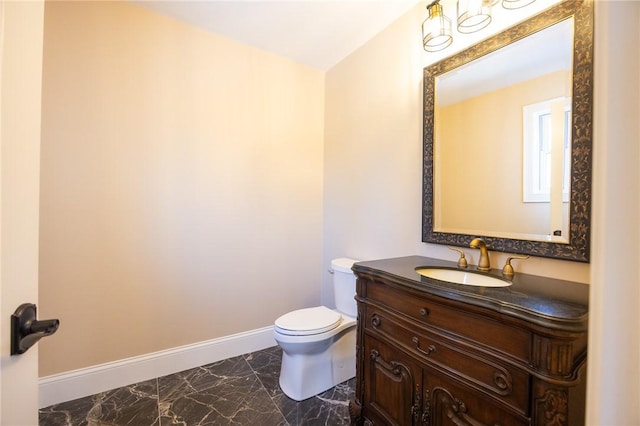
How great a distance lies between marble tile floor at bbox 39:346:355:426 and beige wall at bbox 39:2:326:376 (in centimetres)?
25

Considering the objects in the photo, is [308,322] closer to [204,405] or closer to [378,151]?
[204,405]

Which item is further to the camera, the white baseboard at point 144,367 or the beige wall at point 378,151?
the beige wall at point 378,151

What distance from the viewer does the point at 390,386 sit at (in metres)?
1.30

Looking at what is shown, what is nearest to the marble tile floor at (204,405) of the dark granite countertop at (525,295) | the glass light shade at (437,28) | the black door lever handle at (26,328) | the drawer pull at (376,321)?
the drawer pull at (376,321)

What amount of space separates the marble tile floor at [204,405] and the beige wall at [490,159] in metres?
1.34

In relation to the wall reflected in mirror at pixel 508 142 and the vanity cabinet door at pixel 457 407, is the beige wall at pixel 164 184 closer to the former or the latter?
the wall reflected in mirror at pixel 508 142

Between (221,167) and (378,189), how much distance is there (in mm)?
1262

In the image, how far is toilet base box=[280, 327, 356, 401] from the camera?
175 cm

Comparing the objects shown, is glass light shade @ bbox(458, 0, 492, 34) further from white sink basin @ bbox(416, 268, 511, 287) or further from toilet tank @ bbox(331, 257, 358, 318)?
toilet tank @ bbox(331, 257, 358, 318)

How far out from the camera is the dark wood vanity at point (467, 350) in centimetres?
79

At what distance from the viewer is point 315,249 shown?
8.86 ft

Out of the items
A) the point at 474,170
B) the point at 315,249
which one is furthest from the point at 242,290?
the point at 474,170

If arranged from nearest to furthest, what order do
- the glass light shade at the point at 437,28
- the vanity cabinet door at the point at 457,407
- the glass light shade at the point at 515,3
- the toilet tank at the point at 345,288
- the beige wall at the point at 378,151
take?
the vanity cabinet door at the point at 457,407 → the glass light shade at the point at 515,3 → the glass light shade at the point at 437,28 → the beige wall at the point at 378,151 → the toilet tank at the point at 345,288

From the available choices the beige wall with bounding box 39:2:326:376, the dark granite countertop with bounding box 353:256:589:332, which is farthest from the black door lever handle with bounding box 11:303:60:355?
the beige wall with bounding box 39:2:326:376
